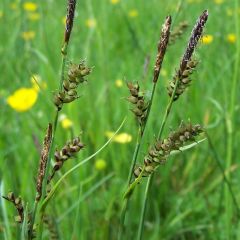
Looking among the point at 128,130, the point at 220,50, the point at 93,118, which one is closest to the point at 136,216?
the point at 128,130

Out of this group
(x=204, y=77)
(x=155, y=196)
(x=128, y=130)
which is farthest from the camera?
(x=204, y=77)

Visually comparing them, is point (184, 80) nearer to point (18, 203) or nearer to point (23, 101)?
point (18, 203)

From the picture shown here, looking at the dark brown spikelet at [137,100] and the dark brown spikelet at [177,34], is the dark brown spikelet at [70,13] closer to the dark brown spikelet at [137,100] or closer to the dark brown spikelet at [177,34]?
the dark brown spikelet at [137,100]

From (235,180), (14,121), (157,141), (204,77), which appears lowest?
(157,141)

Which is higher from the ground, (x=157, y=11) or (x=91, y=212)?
(x=157, y=11)

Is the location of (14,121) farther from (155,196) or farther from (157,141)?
(157,141)

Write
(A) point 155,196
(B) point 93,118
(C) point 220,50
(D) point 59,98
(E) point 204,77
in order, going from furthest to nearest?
(C) point 220,50 → (E) point 204,77 → (B) point 93,118 → (A) point 155,196 → (D) point 59,98

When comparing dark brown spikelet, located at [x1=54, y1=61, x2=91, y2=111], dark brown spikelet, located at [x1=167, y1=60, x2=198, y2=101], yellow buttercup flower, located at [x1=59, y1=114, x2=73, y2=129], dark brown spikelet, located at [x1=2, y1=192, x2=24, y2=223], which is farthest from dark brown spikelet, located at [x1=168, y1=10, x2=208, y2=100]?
yellow buttercup flower, located at [x1=59, y1=114, x2=73, y2=129]

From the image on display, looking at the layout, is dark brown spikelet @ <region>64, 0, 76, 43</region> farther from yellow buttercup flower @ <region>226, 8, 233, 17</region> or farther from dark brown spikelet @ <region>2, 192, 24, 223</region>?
yellow buttercup flower @ <region>226, 8, 233, 17</region>
